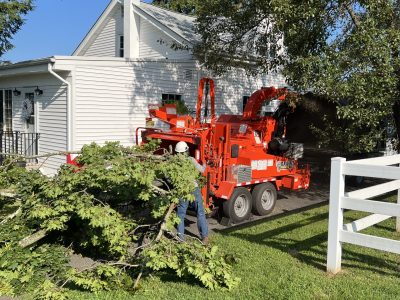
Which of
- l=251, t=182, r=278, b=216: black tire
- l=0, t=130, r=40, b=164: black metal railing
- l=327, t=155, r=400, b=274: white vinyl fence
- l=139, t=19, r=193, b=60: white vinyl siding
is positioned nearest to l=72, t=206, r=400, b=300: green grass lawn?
l=327, t=155, r=400, b=274: white vinyl fence

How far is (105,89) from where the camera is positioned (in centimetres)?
1306

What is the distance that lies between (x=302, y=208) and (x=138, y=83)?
6.34m

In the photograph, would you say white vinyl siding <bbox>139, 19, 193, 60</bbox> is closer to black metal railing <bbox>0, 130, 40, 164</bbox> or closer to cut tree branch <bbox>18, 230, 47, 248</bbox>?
black metal railing <bbox>0, 130, 40, 164</bbox>

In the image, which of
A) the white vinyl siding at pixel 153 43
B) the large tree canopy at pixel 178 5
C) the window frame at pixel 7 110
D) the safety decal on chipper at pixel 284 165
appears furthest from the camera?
the large tree canopy at pixel 178 5

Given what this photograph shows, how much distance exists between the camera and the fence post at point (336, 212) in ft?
17.9

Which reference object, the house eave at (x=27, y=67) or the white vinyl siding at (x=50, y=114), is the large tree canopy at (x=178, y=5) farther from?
the white vinyl siding at (x=50, y=114)

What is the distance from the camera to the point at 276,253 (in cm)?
639

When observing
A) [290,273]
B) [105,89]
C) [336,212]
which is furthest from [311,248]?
[105,89]

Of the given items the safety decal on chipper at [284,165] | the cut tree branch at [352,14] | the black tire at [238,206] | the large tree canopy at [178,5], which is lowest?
the black tire at [238,206]

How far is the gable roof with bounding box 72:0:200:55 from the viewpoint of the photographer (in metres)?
15.4

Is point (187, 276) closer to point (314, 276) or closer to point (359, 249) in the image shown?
point (314, 276)

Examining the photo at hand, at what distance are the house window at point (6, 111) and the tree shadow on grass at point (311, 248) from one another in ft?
35.4

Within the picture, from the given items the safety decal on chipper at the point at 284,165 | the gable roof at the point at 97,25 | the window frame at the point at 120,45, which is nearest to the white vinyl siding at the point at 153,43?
the window frame at the point at 120,45

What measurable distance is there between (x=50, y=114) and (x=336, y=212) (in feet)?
33.5
